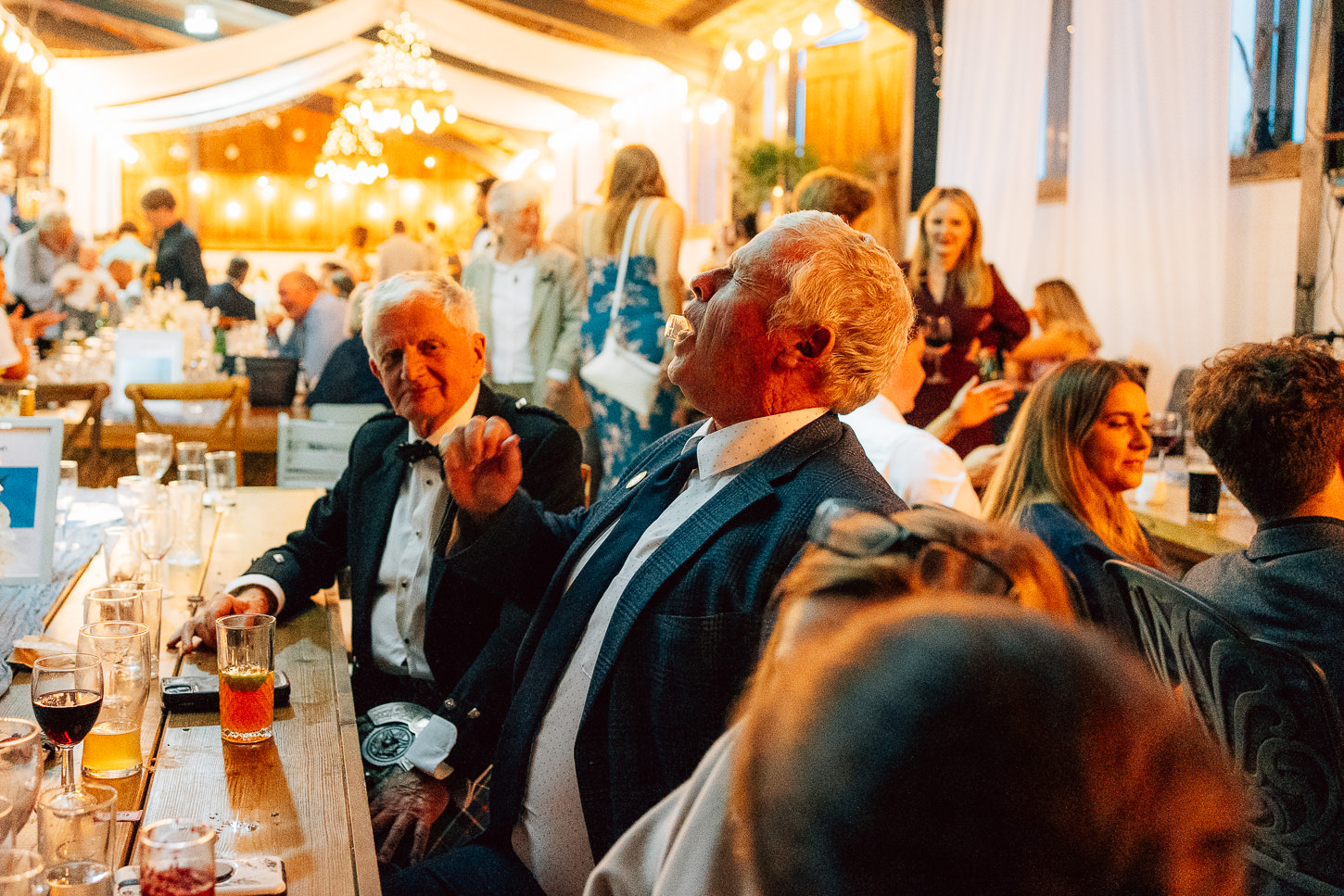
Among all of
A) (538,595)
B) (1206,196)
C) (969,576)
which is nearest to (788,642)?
(969,576)

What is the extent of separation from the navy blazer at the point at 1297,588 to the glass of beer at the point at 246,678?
1.29 m

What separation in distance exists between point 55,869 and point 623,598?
711mm

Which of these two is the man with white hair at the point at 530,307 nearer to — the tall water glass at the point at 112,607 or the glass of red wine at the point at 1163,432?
the glass of red wine at the point at 1163,432

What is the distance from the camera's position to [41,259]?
7.11 meters

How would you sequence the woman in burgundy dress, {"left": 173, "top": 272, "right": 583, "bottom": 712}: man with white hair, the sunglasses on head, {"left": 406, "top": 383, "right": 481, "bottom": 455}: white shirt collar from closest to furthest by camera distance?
the sunglasses on head
{"left": 173, "top": 272, "right": 583, "bottom": 712}: man with white hair
{"left": 406, "top": 383, "right": 481, "bottom": 455}: white shirt collar
the woman in burgundy dress

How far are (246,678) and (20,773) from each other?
1.42 feet

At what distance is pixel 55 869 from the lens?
1.01m

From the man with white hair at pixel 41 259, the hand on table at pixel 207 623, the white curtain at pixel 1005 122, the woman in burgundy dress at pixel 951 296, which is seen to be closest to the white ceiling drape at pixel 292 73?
the man with white hair at pixel 41 259

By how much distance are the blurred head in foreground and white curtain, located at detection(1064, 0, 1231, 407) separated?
5.60 metres

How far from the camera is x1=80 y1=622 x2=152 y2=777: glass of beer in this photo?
Result: 1357 millimetres

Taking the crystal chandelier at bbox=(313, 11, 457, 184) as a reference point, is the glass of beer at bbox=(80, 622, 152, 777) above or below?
below

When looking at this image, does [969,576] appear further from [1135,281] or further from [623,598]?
[1135,281]

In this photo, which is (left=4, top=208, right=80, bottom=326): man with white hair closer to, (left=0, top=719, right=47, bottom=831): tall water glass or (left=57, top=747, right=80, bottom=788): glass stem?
(left=57, top=747, right=80, bottom=788): glass stem

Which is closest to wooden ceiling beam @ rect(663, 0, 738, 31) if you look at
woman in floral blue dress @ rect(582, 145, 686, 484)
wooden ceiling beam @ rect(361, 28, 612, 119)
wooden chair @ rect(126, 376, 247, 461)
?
wooden ceiling beam @ rect(361, 28, 612, 119)
